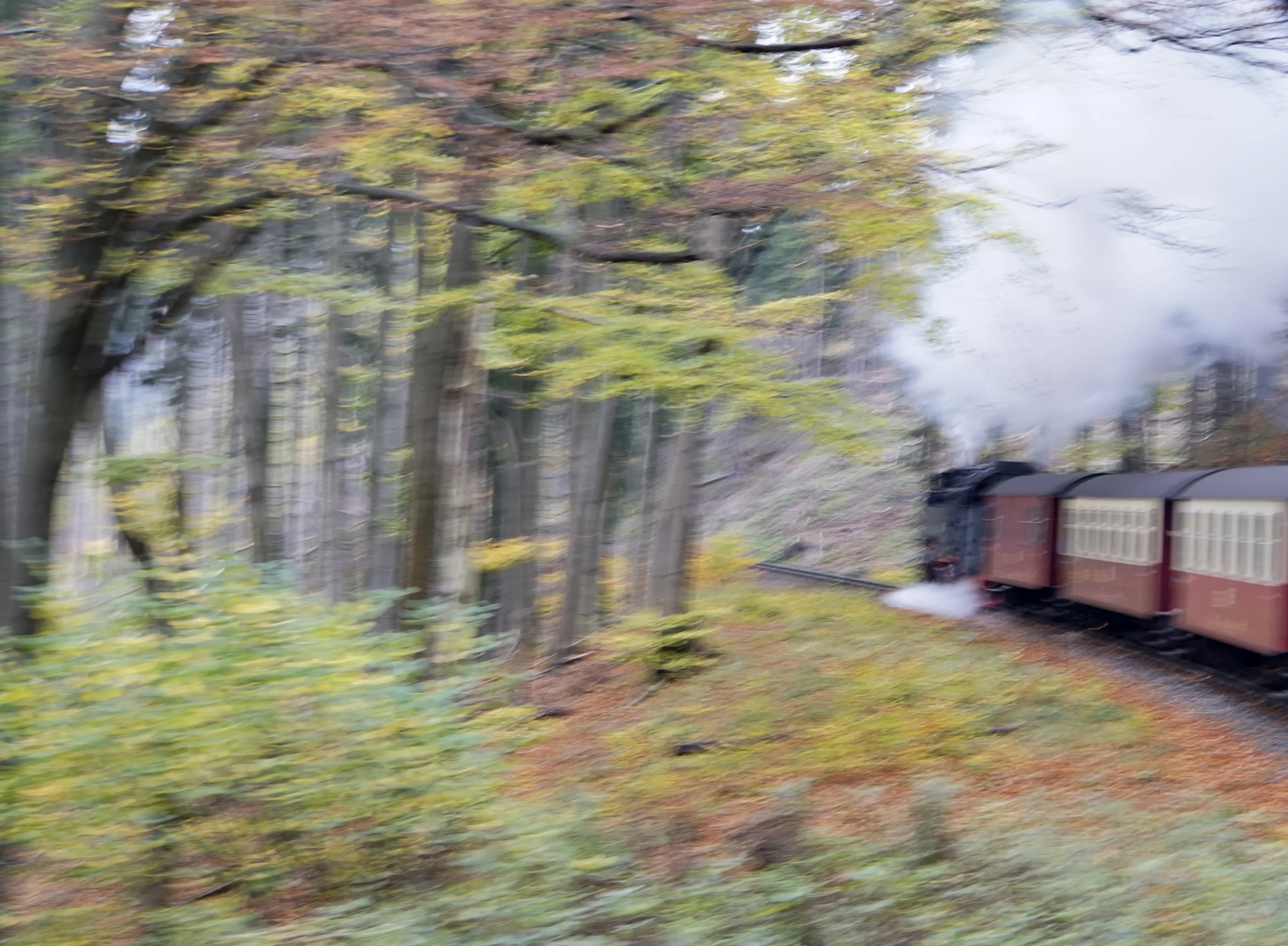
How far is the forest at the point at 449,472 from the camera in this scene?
17.7ft

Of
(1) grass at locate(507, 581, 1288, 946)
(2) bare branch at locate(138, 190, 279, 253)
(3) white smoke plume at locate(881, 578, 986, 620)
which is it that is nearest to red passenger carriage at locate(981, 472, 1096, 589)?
(3) white smoke plume at locate(881, 578, 986, 620)

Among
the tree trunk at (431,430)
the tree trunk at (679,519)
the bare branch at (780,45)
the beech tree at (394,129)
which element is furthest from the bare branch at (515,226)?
the tree trunk at (679,519)

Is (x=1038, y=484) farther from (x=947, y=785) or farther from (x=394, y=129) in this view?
(x=394, y=129)

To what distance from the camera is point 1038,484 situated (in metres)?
18.6

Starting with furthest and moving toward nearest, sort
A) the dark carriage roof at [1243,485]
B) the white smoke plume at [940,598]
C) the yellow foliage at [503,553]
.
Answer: the white smoke plume at [940,598], the yellow foliage at [503,553], the dark carriage roof at [1243,485]

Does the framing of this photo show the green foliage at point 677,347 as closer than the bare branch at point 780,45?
No

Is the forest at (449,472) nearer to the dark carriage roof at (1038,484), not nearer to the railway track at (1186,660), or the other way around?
the railway track at (1186,660)

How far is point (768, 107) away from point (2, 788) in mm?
6880

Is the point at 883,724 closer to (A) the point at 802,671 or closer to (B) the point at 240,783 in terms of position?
(A) the point at 802,671

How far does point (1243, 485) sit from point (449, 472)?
8.80 meters

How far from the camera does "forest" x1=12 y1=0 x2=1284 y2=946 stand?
Answer: 5.39 metres

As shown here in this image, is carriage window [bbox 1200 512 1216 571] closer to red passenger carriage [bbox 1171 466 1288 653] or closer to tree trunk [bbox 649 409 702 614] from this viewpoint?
red passenger carriage [bbox 1171 466 1288 653]

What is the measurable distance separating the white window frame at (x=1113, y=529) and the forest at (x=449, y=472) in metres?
2.30

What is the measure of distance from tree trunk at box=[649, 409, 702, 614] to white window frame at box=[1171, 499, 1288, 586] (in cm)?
555
